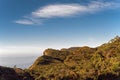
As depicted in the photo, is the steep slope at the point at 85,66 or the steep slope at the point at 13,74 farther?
the steep slope at the point at 85,66

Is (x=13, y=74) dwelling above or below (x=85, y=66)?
below

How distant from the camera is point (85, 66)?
47000mm

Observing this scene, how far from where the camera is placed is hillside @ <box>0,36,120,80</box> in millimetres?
44656

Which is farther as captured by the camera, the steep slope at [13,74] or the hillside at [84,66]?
the hillside at [84,66]

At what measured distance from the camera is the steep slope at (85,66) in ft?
147

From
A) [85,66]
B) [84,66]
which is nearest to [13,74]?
[84,66]

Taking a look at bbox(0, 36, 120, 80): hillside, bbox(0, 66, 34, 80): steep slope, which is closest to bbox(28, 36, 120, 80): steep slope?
bbox(0, 36, 120, 80): hillside

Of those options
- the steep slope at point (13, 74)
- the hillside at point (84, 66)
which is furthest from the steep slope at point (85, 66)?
the steep slope at point (13, 74)

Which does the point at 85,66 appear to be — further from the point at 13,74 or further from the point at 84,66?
the point at 13,74

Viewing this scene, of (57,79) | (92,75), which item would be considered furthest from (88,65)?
(57,79)

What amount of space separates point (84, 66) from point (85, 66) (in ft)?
0.57

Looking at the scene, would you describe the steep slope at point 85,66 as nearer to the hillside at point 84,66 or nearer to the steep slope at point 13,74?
the hillside at point 84,66

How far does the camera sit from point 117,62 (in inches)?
1817

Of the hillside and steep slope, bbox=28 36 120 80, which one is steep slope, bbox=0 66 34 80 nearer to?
the hillside
